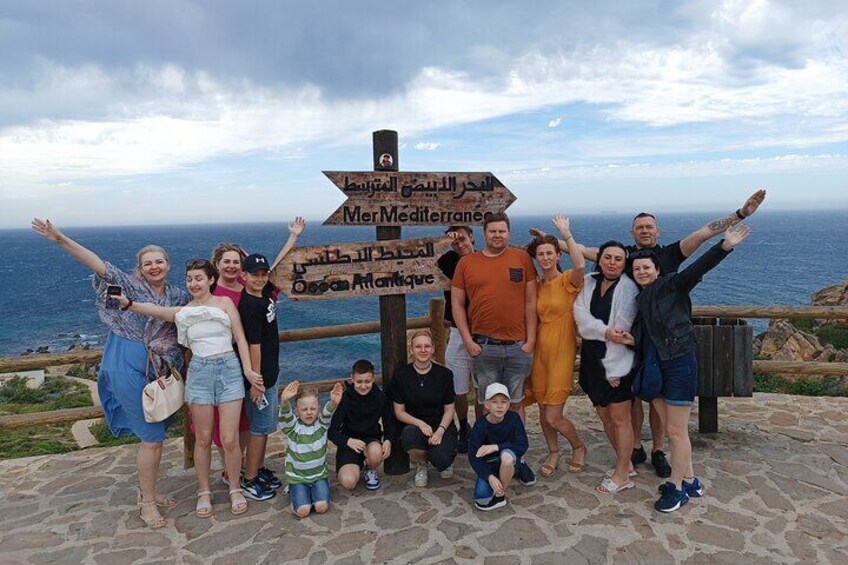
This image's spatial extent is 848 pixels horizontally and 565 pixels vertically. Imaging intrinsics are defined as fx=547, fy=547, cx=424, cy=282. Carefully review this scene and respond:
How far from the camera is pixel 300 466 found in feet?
12.8

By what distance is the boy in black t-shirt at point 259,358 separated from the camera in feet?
12.5

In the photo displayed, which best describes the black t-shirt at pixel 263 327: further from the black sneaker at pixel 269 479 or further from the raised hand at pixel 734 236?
the raised hand at pixel 734 236

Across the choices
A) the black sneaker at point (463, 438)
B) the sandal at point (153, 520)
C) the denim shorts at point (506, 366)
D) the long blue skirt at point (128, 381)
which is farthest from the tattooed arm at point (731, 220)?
the sandal at point (153, 520)

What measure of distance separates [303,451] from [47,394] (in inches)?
1038

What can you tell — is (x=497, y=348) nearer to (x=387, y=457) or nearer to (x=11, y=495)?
(x=387, y=457)

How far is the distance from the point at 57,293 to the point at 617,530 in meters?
70.2

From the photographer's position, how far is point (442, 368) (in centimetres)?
418

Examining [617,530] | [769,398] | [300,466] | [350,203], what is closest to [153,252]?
[350,203]

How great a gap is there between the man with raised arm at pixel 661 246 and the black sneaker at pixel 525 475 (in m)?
0.92

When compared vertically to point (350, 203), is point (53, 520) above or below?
below

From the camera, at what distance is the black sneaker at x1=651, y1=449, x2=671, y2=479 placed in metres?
4.22

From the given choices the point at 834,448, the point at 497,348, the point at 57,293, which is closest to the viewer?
the point at 497,348

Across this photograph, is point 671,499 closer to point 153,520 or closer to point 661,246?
point 661,246

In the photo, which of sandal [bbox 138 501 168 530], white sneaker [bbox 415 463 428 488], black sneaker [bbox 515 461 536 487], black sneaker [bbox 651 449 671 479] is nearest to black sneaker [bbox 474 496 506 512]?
black sneaker [bbox 515 461 536 487]
